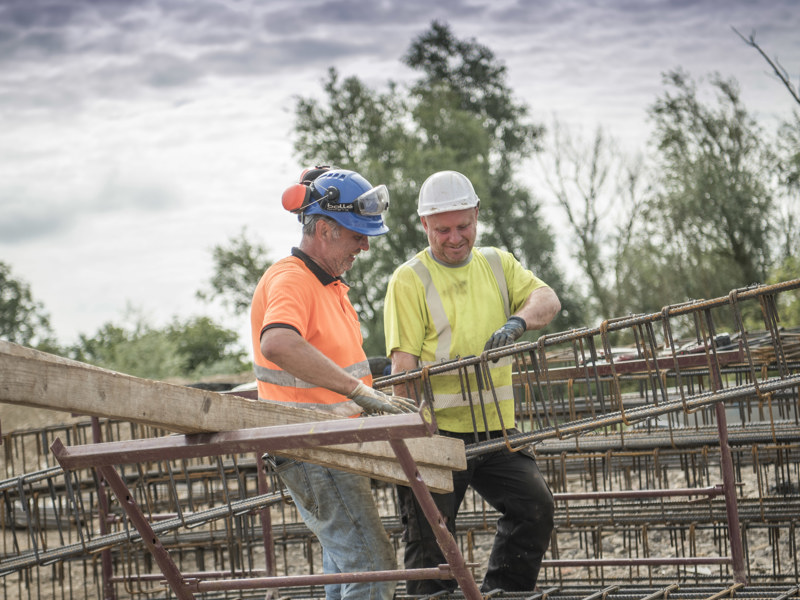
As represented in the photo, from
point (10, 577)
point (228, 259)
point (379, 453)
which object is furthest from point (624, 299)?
point (379, 453)

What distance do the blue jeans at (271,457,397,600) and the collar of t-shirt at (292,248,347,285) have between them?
27.4 inches

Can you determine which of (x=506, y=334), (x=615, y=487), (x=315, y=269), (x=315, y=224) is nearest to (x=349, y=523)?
(x=315, y=269)

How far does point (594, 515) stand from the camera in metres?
6.25

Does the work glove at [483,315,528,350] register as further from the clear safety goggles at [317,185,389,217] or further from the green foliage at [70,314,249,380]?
the green foliage at [70,314,249,380]

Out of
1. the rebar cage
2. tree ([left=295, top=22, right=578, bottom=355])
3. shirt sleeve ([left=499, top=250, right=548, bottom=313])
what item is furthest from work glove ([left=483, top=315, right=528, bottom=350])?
tree ([left=295, top=22, right=578, bottom=355])

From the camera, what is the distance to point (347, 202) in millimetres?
3441

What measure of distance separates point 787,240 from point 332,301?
23.5 m

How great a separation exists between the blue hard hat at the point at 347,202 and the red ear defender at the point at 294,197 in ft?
0.13

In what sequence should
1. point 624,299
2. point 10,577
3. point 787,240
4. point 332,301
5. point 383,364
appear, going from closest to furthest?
point 332,301
point 383,364
point 10,577
point 787,240
point 624,299

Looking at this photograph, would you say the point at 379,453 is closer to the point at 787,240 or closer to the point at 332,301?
the point at 332,301

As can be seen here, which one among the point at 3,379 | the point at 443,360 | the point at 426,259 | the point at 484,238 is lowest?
the point at 3,379

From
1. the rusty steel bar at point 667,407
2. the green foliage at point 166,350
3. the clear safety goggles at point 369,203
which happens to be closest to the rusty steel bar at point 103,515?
the clear safety goggles at point 369,203

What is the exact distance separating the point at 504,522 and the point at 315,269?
5.76ft

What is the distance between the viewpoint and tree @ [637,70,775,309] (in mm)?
24562
